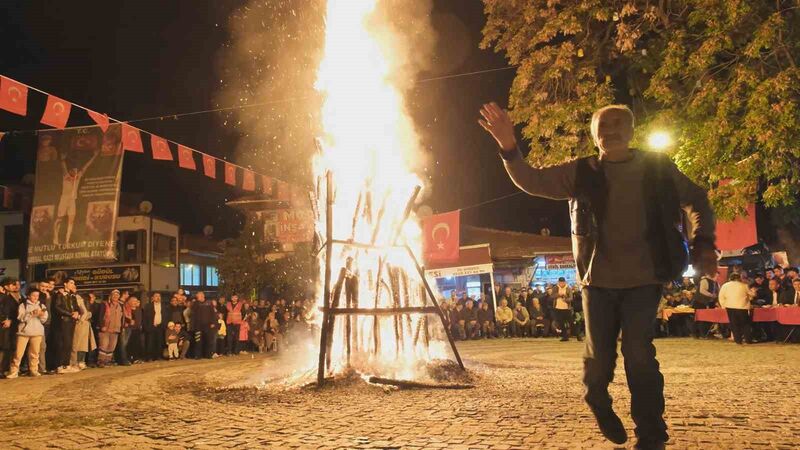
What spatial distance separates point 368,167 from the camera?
9.89 meters

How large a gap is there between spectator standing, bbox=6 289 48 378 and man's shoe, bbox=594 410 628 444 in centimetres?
1163

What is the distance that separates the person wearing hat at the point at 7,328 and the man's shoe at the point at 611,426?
38.6 feet

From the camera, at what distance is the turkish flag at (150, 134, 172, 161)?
47.0 feet

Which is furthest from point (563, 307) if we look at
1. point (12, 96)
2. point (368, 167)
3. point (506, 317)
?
point (12, 96)

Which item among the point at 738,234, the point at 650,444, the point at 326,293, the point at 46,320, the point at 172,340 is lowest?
the point at 650,444

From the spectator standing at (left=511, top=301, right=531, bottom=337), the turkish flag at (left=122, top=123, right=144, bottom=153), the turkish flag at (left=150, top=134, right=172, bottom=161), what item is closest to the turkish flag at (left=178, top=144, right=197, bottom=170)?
the turkish flag at (left=150, top=134, right=172, bottom=161)

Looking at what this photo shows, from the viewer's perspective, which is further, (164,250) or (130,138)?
(164,250)

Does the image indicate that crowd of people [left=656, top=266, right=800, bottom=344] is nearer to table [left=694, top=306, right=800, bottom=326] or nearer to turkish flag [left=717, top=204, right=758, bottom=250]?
table [left=694, top=306, right=800, bottom=326]

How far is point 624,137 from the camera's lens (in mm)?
3867

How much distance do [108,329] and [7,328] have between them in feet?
9.00

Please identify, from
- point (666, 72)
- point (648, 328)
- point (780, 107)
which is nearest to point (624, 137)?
point (648, 328)

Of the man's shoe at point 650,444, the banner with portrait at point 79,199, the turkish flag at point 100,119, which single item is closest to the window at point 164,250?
the banner with portrait at point 79,199

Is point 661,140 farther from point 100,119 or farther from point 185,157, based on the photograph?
point 100,119

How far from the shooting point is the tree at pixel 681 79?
12.0 m
